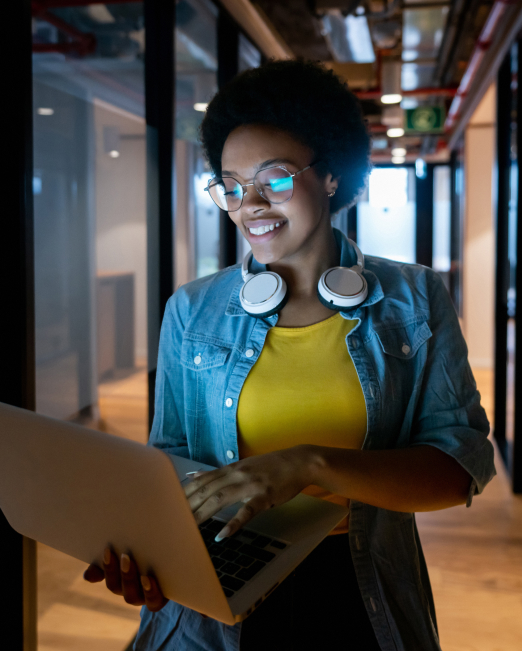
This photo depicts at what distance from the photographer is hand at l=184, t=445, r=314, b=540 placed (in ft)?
2.73

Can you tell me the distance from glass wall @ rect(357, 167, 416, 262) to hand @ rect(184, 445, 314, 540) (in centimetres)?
1028

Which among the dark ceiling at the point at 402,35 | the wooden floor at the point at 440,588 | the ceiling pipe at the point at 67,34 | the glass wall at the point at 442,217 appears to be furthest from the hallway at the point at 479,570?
the glass wall at the point at 442,217

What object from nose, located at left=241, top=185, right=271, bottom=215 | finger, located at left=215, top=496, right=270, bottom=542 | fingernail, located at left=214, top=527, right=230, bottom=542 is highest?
nose, located at left=241, top=185, right=271, bottom=215

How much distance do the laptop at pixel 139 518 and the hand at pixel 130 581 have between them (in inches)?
0.5

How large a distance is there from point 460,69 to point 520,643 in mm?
5979

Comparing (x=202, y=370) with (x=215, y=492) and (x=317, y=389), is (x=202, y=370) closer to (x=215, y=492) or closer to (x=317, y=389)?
(x=317, y=389)

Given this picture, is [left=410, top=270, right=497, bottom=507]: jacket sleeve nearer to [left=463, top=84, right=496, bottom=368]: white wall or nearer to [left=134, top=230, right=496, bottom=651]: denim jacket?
[left=134, top=230, right=496, bottom=651]: denim jacket

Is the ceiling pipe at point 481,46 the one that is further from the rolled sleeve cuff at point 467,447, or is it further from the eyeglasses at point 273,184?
the rolled sleeve cuff at point 467,447

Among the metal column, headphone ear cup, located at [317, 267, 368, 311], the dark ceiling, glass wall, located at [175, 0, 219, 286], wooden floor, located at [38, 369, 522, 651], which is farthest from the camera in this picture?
the dark ceiling

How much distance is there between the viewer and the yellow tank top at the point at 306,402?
3.60ft

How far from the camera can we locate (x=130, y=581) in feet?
2.56

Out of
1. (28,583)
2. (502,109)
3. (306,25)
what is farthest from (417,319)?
(306,25)

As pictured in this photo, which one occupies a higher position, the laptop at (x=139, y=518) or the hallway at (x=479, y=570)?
the laptop at (x=139, y=518)

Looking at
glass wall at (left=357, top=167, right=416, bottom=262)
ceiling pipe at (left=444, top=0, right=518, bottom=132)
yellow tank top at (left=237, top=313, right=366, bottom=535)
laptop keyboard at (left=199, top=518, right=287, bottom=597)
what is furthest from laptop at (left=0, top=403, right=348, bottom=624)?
glass wall at (left=357, top=167, right=416, bottom=262)
